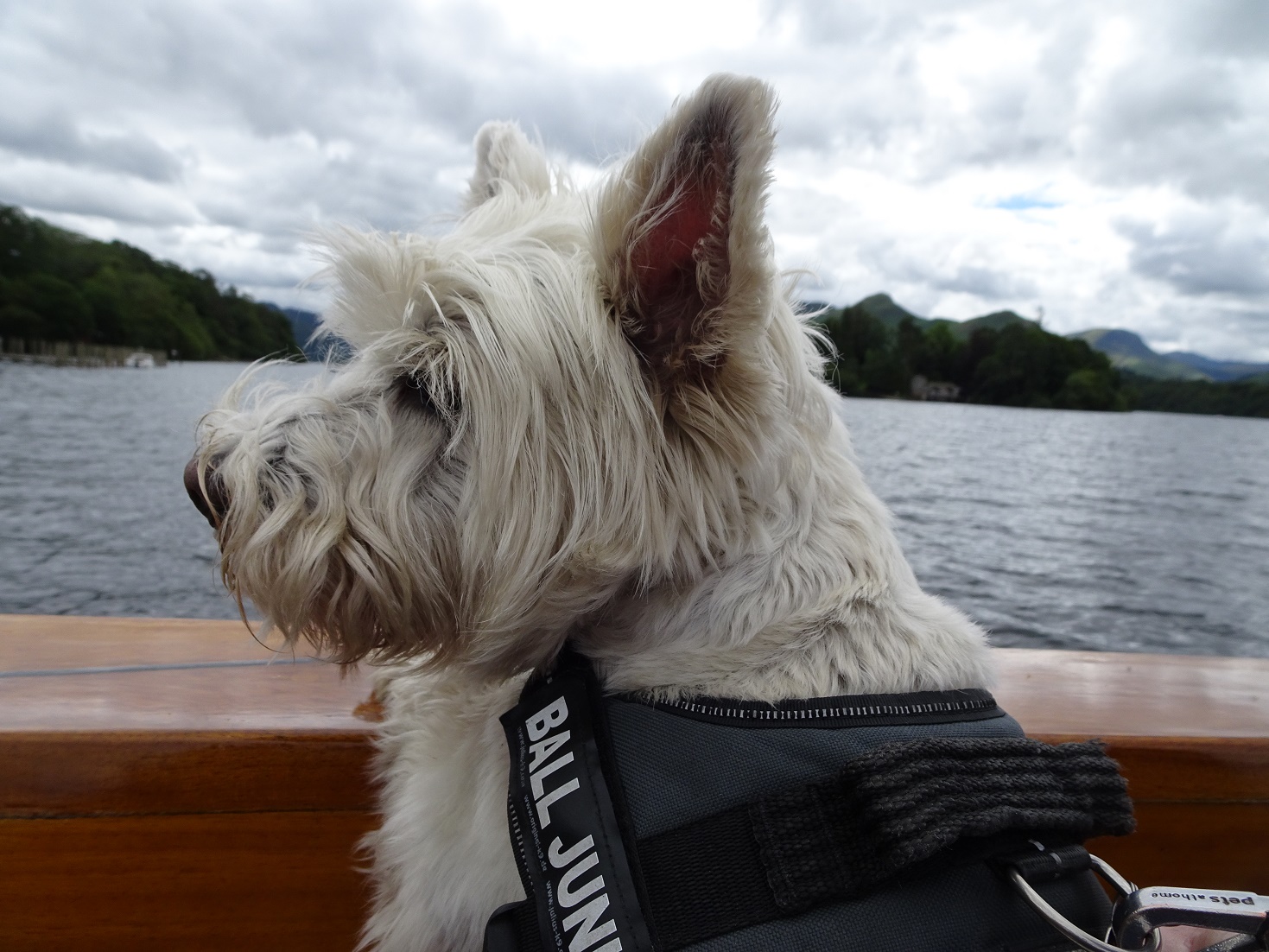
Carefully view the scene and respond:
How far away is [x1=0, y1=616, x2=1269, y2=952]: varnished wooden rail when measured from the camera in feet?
6.43

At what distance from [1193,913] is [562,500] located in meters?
1.30

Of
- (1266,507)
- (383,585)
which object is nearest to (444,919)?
(383,585)

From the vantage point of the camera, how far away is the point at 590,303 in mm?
1777

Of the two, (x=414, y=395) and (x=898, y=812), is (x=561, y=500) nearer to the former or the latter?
(x=414, y=395)

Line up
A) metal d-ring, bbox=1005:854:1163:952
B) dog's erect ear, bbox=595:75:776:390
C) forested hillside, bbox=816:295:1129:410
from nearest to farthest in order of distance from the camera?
metal d-ring, bbox=1005:854:1163:952
dog's erect ear, bbox=595:75:776:390
forested hillside, bbox=816:295:1129:410

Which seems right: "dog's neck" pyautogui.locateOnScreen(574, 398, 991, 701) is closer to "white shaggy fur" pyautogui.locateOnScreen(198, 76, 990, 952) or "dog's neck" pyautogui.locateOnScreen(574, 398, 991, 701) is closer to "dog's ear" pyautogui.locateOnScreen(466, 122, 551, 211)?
"white shaggy fur" pyautogui.locateOnScreen(198, 76, 990, 952)

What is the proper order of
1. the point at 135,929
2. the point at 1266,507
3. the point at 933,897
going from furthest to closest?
the point at 1266,507
the point at 135,929
the point at 933,897

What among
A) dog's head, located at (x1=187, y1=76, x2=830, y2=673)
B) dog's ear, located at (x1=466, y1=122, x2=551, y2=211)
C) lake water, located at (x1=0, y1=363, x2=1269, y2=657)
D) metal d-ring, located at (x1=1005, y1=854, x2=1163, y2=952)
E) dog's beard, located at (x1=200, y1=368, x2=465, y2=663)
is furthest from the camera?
lake water, located at (x1=0, y1=363, x2=1269, y2=657)

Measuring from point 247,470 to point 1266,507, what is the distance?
17.9m

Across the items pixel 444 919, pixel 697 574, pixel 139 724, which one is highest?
pixel 697 574

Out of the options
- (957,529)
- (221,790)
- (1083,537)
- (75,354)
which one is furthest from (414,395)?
(75,354)

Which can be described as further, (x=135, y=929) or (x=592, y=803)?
(x=135, y=929)

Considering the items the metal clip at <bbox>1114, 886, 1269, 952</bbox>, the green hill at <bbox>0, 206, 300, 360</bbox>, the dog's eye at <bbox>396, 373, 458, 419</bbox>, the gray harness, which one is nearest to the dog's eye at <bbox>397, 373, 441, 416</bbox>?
the dog's eye at <bbox>396, 373, 458, 419</bbox>

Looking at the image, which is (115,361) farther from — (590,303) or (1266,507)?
(1266,507)
